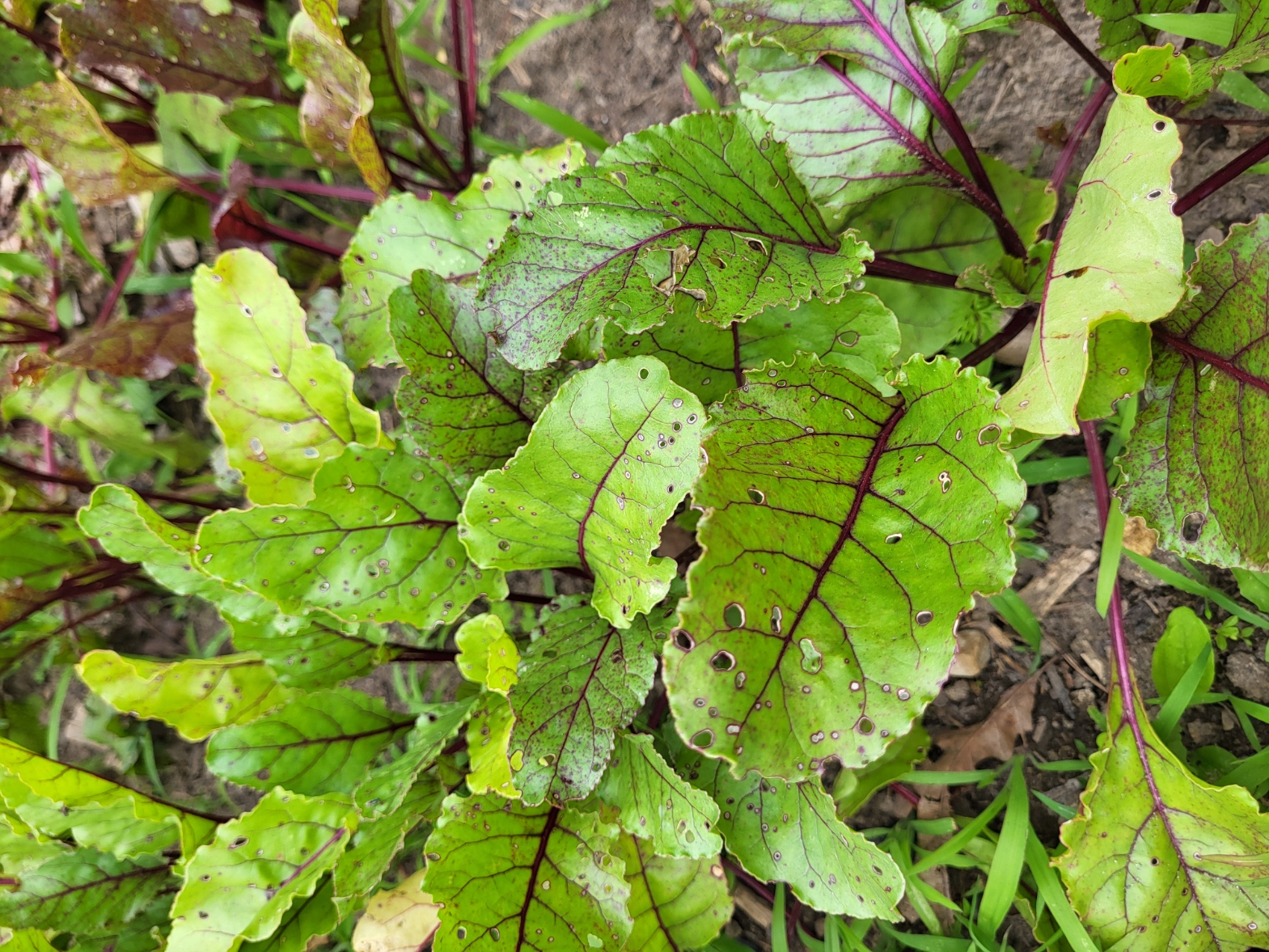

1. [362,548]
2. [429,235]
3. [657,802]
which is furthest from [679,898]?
[429,235]

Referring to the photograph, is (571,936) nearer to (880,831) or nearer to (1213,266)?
(880,831)

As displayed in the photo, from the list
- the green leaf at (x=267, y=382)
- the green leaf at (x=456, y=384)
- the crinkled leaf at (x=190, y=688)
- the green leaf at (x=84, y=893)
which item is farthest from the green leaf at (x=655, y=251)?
the green leaf at (x=84, y=893)

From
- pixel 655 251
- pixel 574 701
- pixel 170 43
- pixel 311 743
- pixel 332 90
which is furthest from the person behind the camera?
pixel 170 43

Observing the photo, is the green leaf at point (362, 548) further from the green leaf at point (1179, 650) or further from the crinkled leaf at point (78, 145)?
the green leaf at point (1179, 650)

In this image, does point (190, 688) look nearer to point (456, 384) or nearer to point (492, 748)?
point (492, 748)

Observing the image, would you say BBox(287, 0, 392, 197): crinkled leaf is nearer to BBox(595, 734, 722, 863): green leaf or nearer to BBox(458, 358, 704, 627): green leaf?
BBox(458, 358, 704, 627): green leaf

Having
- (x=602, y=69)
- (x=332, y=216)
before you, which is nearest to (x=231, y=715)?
(x=332, y=216)

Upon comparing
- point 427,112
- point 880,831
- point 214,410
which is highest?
point 427,112
